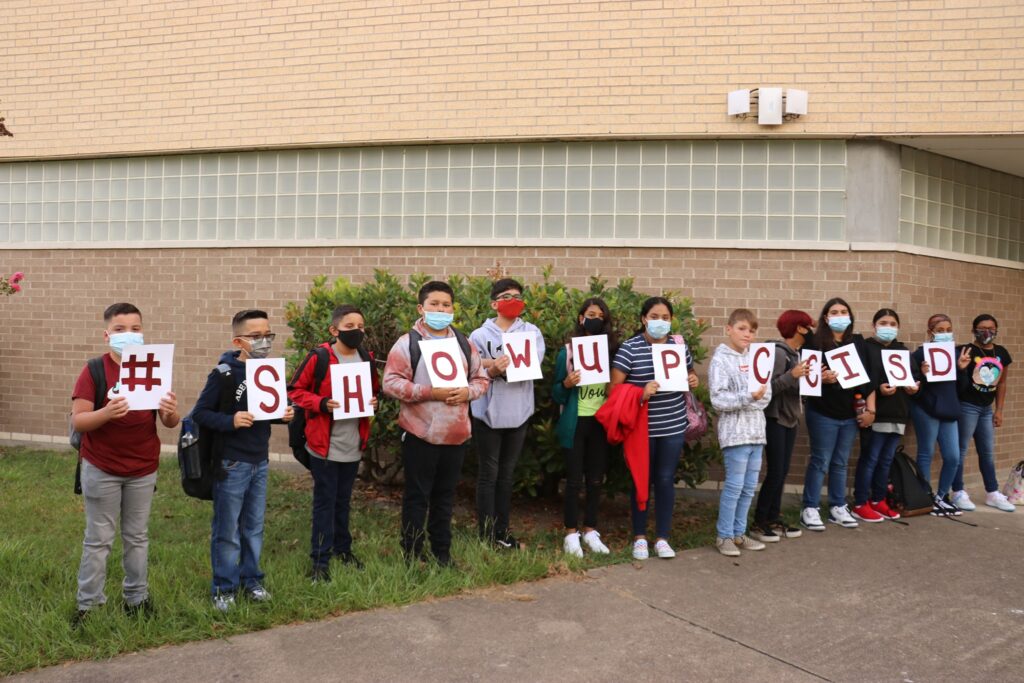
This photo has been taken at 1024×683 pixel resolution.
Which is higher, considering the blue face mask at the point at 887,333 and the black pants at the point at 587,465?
the blue face mask at the point at 887,333

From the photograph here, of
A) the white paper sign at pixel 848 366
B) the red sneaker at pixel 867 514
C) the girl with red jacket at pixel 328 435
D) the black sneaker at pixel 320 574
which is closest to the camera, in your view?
the black sneaker at pixel 320 574

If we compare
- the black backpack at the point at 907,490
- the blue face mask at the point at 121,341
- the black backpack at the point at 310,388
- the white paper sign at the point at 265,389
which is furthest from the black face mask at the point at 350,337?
the black backpack at the point at 907,490

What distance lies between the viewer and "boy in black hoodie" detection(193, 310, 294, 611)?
182 inches

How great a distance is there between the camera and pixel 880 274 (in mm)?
8328

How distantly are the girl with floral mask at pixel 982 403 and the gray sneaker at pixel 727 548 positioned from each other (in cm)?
310

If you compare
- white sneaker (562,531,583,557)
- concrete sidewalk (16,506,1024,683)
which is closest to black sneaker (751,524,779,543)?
concrete sidewalk (16,506,1024,683)

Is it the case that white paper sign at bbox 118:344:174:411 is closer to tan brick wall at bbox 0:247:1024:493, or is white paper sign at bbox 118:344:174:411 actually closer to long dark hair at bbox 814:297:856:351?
tan brick wall at bbox 0:247:1024:493

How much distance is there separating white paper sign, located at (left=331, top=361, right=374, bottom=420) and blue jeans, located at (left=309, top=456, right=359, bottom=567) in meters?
0.38

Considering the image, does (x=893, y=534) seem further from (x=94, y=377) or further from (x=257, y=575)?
(x=94, y=377)

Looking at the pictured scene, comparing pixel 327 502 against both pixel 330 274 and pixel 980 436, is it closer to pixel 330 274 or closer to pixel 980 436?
pixel 330 274

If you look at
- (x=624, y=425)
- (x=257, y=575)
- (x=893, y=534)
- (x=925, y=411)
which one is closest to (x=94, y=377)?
(x=257, y=575)

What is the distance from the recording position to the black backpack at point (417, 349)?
5.32 metres

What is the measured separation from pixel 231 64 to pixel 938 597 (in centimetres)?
882

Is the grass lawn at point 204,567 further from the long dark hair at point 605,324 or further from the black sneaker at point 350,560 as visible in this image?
the long dark hair at point 605,324
